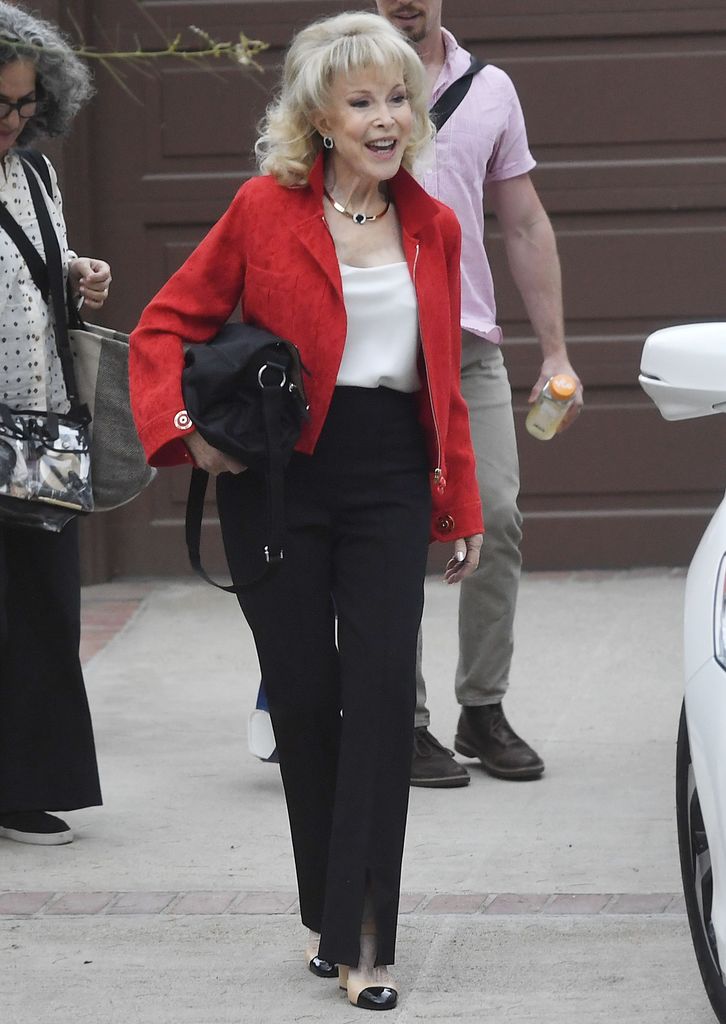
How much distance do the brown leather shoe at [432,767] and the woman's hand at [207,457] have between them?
Result: 1.84 metres

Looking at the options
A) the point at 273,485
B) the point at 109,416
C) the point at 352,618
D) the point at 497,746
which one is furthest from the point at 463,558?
the point at 497,746

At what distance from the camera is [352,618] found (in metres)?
3.70

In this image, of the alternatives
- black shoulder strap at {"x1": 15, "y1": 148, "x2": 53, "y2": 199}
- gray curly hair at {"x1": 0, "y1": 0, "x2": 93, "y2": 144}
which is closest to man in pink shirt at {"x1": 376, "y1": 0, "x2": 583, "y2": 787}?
gray curly hair at {"x1": 0, "y1": 0, "x2": 93, "y2": 144}

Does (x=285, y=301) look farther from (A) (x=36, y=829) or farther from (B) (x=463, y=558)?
(A) (x=36, y=829)

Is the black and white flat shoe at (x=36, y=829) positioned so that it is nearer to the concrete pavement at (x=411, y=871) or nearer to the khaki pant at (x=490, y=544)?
the concrete pavement at (x=411, y=871)

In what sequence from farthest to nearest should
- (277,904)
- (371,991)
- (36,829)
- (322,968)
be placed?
(36,829) < (277,904) < (322,968) < (371,991)

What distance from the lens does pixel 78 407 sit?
4.68 meters

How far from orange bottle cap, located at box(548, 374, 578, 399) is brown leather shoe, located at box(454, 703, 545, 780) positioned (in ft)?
2.92

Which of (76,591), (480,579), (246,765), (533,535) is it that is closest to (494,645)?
(480,579)

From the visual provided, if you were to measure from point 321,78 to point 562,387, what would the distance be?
5.50 feet

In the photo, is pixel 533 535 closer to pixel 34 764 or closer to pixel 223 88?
pixel 223 88

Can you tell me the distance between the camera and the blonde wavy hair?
3.63 meters

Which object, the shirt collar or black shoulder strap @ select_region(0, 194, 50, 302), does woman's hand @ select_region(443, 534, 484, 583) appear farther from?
the shirt collar

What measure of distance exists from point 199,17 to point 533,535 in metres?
2.44
